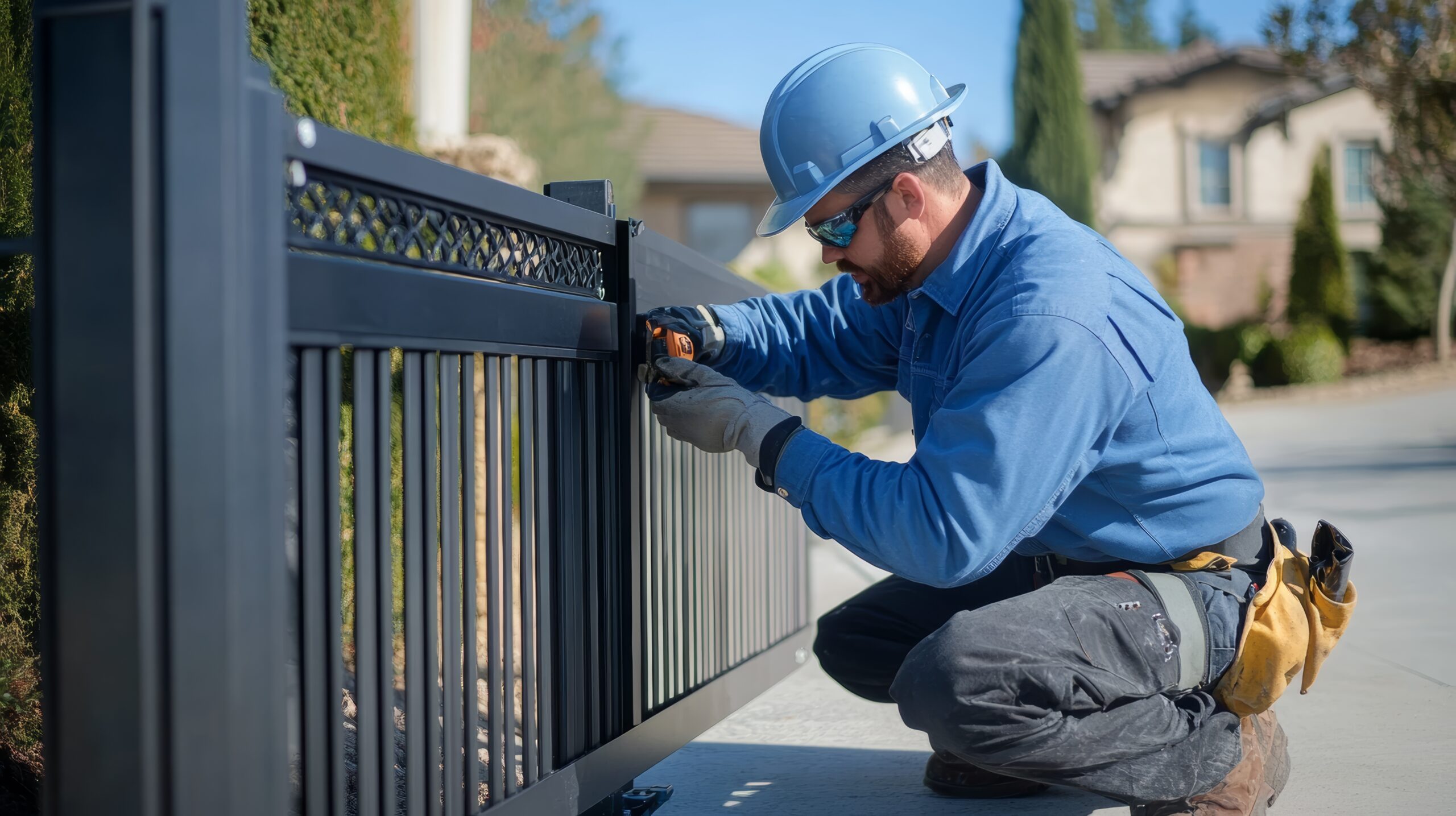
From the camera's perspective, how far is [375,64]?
341 cm

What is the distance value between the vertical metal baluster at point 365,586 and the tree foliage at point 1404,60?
1585cm

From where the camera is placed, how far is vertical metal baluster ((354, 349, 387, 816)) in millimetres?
1426

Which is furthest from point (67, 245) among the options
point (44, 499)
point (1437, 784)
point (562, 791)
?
point (1437, 784)

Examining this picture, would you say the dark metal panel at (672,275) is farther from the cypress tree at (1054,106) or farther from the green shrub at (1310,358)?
the cypress tree at (1054,106)

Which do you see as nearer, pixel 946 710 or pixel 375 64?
pixel 946 710

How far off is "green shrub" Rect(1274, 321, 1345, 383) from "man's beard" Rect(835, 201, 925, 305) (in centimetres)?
1626

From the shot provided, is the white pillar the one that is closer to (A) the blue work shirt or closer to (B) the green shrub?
(A) the blue work shirt

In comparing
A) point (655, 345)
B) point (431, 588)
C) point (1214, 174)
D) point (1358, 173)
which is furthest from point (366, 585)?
point (1358, 173)

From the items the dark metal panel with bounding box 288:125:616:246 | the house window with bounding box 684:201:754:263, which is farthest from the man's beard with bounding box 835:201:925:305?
the house window with bounding box 684:201:754:263

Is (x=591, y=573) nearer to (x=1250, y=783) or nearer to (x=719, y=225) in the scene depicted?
(x=1250, y=783)

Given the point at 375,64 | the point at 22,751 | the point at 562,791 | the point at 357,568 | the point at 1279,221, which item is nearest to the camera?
the point at 357,568

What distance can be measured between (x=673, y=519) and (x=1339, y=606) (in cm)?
138

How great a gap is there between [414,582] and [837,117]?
1.21 m

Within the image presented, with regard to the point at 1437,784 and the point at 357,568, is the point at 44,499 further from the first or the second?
the point at 1437,784
